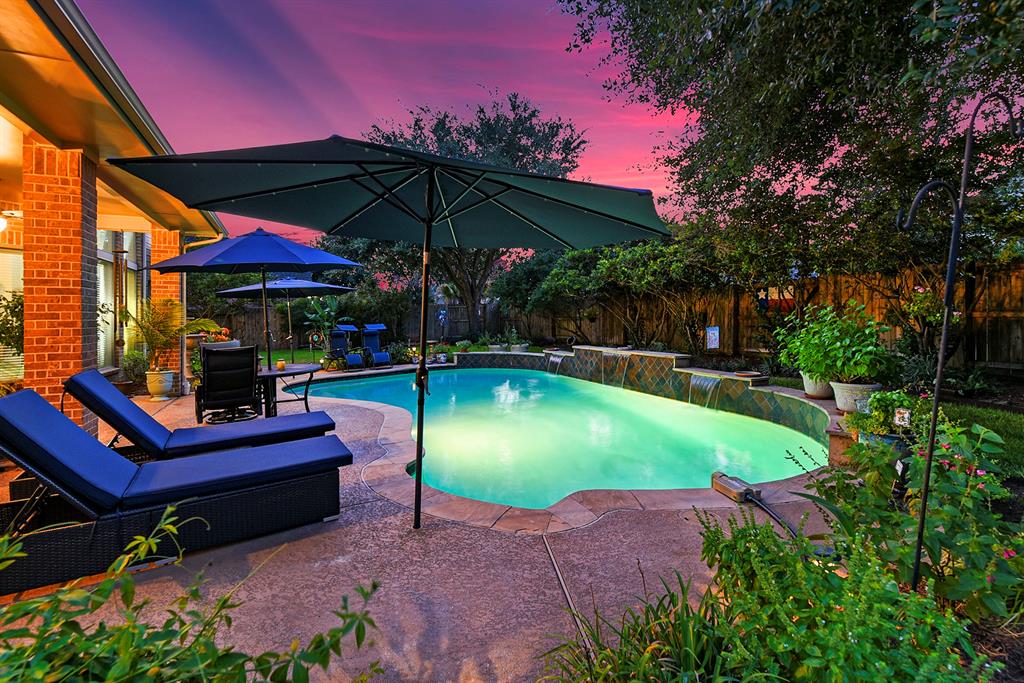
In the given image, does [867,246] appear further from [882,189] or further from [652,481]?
[652,481]

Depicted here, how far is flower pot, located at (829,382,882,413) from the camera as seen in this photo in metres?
5.40

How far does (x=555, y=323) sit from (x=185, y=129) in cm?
1180

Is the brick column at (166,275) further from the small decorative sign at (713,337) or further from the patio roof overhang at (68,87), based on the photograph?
the small decorative sign at (713,337)

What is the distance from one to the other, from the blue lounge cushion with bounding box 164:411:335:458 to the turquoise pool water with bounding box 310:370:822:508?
4.60 ft

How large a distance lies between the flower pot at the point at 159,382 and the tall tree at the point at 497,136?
10.1 metres

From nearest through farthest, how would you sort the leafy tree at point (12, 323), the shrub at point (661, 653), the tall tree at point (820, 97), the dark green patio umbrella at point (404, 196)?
the shrub at point (661, 653) → the dark green patio umbrella at point (404, 196) → the tall tree at point (820, 97) → the leafy tree at point (12, 323)

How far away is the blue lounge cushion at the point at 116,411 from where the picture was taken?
320cm


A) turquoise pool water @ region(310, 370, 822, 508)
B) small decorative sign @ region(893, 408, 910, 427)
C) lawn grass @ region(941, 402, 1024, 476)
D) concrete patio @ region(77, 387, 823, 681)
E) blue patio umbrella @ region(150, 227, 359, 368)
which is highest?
blue patio umbrella @ region(150, 227, 359, 368)

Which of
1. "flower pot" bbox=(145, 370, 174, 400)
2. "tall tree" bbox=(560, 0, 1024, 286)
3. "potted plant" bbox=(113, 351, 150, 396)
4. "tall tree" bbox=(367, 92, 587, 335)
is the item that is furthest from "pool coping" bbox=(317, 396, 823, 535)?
"tall tree" bbox=(367, 92, 587, 335)

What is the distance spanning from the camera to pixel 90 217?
4680 mm

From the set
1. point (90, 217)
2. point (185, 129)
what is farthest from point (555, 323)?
point (90, 217)

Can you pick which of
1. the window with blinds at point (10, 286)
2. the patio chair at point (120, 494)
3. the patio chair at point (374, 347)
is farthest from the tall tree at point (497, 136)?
the patio chair at point (120, 494)

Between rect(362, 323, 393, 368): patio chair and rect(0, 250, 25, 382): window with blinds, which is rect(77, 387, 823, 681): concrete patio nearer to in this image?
Result: rect(0, 250, 25, 382): window with blinds

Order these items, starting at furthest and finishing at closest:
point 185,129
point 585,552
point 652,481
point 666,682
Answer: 1. point 185,129
2. point 652,481
3. point 585,552
4. point 666,682
